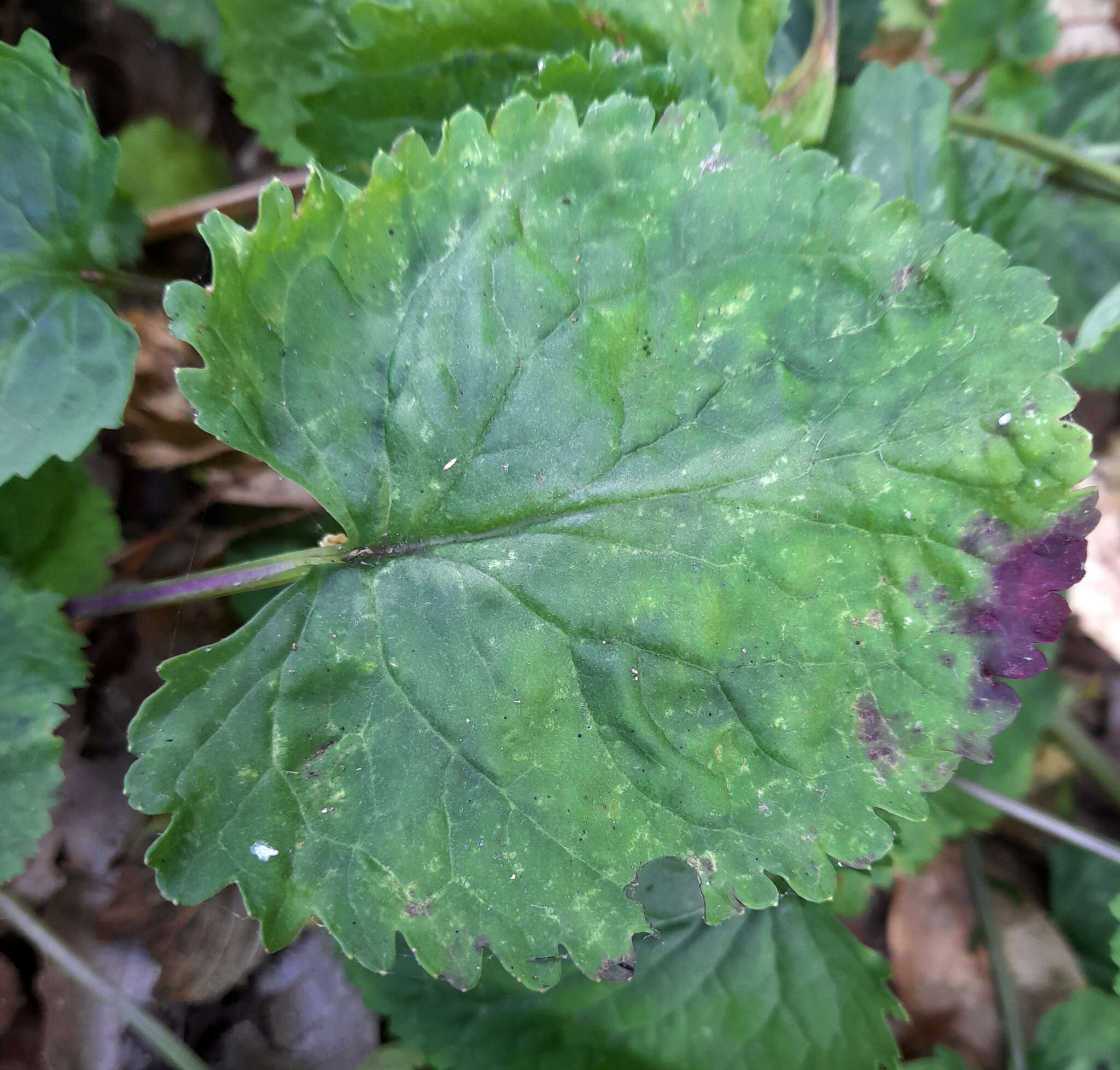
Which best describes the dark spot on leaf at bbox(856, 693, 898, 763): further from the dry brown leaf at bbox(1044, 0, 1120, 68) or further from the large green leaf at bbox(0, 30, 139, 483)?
the dry brown leaf at bbox(1044, 0, 1120, 68)

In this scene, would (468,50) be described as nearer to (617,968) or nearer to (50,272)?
(50,272)

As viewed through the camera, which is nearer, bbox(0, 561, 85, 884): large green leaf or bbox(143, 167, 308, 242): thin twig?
bbox(0, 561, 85, 884): large green leaf

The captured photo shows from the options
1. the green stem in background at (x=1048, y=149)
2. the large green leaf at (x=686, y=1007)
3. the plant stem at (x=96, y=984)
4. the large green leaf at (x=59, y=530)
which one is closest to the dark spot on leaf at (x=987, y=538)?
the large green leaf at (x=686, y=1007)

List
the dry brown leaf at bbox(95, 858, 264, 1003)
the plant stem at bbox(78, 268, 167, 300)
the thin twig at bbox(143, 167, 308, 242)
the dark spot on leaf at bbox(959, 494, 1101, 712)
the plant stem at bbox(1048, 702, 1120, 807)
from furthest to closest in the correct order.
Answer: the plant stem at bbox(1048, 702, 1120, 807), the thin twig at bbox(143, 167, 308, 242), the dry brown leaf at bbox(95, 858, 264, 1003), the plant stem at bbox(78, 268, 167, 300), the dark spot on leaf at bbox(959, 494, 1101, 712)

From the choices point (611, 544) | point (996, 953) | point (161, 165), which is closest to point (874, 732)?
point (611, 544)

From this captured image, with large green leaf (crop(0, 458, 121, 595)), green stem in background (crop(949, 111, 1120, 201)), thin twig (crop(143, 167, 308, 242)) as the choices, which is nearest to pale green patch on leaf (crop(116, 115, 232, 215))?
thin twig (crop(143, 167, 308, 242))

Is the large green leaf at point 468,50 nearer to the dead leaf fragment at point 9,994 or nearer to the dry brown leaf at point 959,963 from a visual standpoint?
the dead leaf fragment at point 9,994
